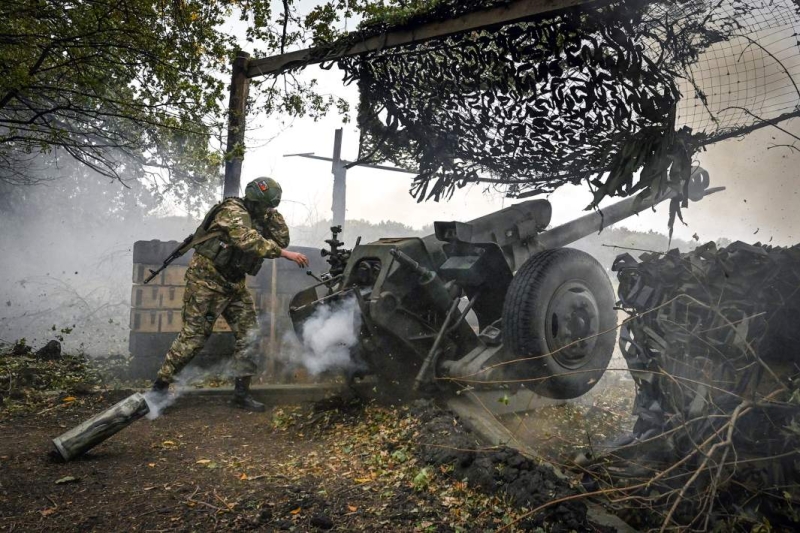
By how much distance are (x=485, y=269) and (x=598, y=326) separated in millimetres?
1226

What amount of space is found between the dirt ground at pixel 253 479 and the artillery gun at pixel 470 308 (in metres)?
0.56

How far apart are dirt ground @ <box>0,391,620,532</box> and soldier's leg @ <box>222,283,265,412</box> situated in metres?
0.42

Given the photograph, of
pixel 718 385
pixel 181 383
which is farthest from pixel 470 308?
pixel 181 383

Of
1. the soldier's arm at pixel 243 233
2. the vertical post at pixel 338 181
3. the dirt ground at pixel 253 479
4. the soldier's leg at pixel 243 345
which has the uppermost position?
the vertical post at pixel 338 181

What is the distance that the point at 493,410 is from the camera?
4.56m

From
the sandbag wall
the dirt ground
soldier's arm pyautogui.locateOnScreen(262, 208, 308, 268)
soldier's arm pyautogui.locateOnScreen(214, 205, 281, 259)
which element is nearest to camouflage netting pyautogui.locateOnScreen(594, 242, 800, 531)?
the dirt ground

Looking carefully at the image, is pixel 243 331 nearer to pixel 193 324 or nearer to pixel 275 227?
pixel 193 324

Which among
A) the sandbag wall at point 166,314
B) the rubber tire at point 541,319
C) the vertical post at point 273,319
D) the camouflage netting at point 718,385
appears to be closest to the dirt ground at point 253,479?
the camouflage netting at point 718,385

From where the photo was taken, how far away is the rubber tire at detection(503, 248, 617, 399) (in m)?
4.18

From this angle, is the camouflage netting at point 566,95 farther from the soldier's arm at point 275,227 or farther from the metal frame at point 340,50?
the soldier's arm at point 275,227

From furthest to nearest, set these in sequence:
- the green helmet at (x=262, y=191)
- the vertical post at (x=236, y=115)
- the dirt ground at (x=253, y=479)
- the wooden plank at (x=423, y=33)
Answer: the vertical post at (x=236, y=115) < the green helmet at (x=262, y=191) < the wooden plank at (x=423, y=33) < the dirt ground at (x=253, y=479)

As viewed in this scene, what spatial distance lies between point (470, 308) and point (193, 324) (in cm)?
261

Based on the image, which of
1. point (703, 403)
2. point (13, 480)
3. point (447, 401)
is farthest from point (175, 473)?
point (703, 403)

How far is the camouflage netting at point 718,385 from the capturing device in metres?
2.49
